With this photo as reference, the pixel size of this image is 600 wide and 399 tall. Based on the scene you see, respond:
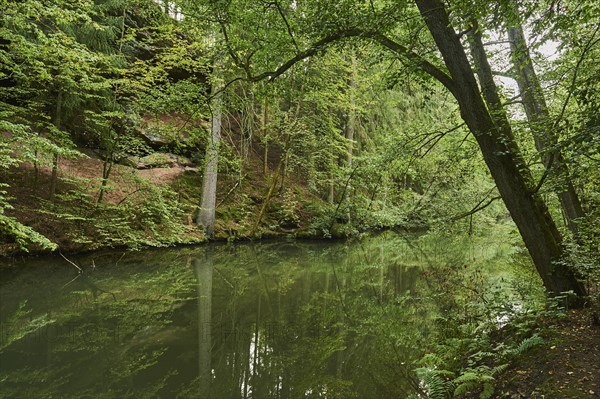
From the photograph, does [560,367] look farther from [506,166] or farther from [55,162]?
[55,162]

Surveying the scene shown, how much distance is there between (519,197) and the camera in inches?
181

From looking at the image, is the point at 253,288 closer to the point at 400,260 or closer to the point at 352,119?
the point at 400,260

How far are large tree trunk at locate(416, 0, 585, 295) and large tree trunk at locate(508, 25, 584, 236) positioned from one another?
1.09 feet

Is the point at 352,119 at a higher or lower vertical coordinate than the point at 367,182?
higher

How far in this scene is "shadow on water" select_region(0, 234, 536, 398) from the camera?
168 inches

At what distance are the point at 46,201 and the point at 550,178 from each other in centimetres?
1132

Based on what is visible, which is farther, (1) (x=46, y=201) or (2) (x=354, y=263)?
(2) (x=354, y=263)

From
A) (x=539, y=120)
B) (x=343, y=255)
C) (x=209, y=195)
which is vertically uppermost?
(x=209, y=195)

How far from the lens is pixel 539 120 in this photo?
4359 mm

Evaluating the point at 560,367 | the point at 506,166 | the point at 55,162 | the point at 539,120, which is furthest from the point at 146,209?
the point at 560,367

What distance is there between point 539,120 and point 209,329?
17.4 ft

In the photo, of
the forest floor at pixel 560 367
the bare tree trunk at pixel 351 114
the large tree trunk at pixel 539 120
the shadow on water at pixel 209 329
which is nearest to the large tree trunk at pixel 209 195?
the shadow on water at pixel 209 329

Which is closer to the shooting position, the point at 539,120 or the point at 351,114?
the point at 539,120

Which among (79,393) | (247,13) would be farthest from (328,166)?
(79,393)
